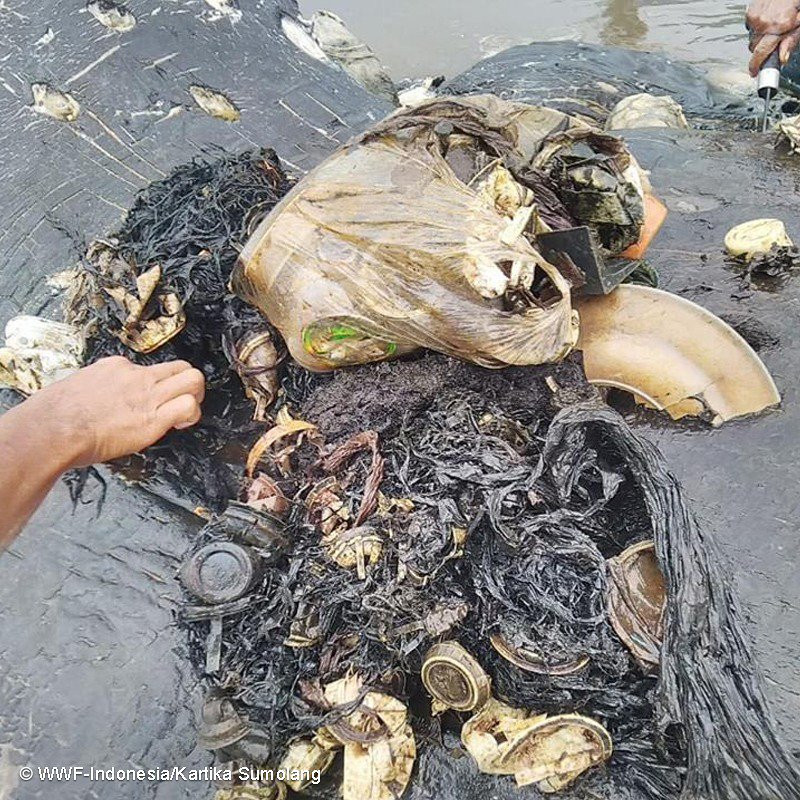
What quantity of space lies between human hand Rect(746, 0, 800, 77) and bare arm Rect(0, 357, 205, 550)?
117 inches

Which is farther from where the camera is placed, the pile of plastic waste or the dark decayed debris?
the dark decayed debris

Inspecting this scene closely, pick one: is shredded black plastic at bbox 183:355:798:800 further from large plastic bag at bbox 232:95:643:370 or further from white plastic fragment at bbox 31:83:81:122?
white plastic fragment at bbox 31:83:81:122

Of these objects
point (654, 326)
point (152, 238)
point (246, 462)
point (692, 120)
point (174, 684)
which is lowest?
point (692, 120)

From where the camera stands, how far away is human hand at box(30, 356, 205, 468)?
182 centimetres

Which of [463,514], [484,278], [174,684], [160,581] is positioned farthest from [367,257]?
[174,684]

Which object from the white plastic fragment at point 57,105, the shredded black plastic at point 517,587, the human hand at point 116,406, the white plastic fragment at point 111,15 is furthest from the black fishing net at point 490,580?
the white plastic fragment at point 111,15

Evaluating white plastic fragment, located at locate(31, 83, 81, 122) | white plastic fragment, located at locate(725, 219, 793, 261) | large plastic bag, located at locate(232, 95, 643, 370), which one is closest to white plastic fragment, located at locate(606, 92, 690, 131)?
white plastic fragment, located at locate(725, 219, 793, 261)

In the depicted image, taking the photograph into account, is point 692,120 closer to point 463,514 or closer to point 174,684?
point 463,514

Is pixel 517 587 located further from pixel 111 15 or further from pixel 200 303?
pixel 111 15

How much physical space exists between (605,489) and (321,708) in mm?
890

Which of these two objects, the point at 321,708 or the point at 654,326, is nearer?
the point at 321,708

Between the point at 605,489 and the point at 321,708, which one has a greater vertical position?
the point at 605,489

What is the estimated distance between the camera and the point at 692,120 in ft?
13.5

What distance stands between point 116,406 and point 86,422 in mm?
101
